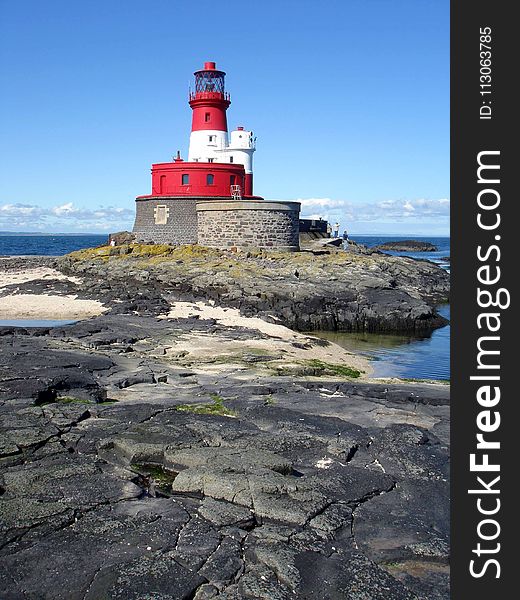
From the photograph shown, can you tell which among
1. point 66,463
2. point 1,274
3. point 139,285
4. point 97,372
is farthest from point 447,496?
point 1,274

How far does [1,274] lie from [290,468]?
96.6ft

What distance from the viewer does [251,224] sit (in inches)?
1270

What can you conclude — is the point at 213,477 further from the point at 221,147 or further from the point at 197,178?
the point at 221,147

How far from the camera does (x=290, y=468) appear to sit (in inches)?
261

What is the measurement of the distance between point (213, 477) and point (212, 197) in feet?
102

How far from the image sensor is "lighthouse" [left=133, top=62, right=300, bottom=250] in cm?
3241

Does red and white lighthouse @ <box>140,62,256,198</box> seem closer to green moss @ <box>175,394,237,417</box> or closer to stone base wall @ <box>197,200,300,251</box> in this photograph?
stone base wall @ <box>197,200,300,251</box>

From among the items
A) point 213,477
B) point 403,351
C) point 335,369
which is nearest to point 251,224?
point 403,351

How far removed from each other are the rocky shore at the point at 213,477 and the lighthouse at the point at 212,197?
18163 millimetres

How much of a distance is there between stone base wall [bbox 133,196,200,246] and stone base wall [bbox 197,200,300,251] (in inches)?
103

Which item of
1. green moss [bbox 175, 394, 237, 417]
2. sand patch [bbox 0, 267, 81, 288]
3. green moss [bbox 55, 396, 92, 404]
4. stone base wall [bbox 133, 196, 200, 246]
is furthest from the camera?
stone base wall [bbox 133, 196, 200, 246]

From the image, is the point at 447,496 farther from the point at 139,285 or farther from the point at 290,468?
the point at 139,285

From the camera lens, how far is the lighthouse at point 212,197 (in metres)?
32.4

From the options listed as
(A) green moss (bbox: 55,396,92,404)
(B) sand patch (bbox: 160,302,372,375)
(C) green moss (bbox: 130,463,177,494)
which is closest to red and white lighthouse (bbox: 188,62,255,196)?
(B) sand patch (bbox: 160,302,372,375)
